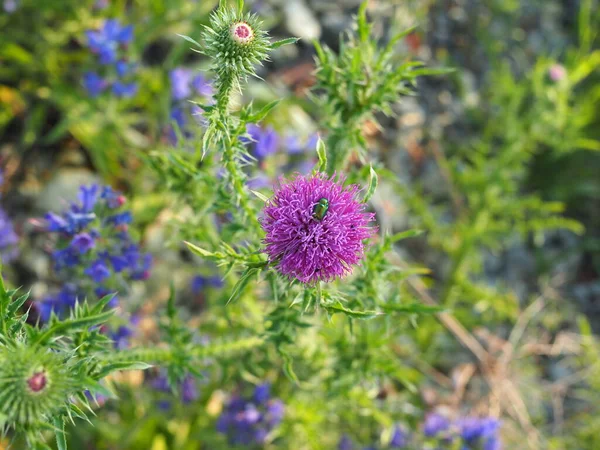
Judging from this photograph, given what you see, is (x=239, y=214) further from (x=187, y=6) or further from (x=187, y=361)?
(x=187, y=6)

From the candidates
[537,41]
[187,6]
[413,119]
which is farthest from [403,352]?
[537,41]

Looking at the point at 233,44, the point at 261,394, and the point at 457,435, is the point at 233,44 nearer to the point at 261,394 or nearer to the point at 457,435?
the point at 261,394

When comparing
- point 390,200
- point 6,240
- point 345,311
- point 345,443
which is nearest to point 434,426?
point 345,443

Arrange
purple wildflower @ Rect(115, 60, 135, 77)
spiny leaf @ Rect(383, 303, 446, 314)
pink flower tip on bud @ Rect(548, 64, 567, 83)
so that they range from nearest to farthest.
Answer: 1. spiny leaf @ Rect(383, 303, 446, 314)
2. purple wildflower @ Rect(115, 60, 135, 77)
3. pink flower tip on bud @ Rect(548, 64, 567, 83)

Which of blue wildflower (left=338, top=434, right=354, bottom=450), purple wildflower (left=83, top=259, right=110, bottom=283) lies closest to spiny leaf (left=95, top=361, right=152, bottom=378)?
purple wildflower (left=83, top=259, right=110, bottom=283)

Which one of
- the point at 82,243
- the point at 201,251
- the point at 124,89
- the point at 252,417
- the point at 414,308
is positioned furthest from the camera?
the point at 124,89

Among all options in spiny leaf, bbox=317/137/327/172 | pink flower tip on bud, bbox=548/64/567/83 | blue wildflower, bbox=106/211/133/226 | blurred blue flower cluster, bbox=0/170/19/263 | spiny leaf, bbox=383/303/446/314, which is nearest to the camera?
spiny leaf, bbox=317/137/327/172

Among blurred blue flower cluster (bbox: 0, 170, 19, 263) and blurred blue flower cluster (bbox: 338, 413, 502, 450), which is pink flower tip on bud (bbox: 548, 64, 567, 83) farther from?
blurred blue flower cluster (bbox: 0, 170, 19, 263)
